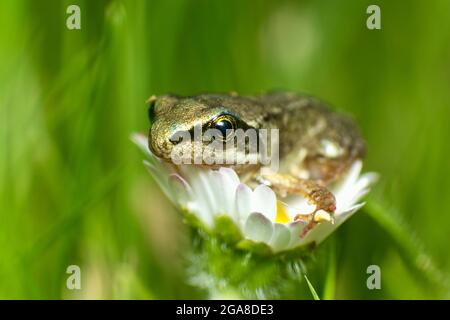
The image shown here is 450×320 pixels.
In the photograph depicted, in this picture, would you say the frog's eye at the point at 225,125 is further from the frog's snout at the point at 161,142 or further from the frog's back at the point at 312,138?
the frog's back at the point at 312,138

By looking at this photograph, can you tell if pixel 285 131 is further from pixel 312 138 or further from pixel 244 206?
pixel 244 206

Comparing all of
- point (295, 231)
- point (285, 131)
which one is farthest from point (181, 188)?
point (285, 131)

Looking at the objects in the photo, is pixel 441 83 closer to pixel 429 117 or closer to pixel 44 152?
pixel 429 117

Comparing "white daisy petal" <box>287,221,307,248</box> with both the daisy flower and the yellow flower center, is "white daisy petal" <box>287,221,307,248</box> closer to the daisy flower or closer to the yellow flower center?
the daisy flower

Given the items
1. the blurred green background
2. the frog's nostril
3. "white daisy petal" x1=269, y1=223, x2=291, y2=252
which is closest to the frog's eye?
the frog's nostril

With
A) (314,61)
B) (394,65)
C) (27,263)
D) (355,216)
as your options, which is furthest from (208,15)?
(27,263)

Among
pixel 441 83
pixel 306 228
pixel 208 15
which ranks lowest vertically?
pixel 306 228
